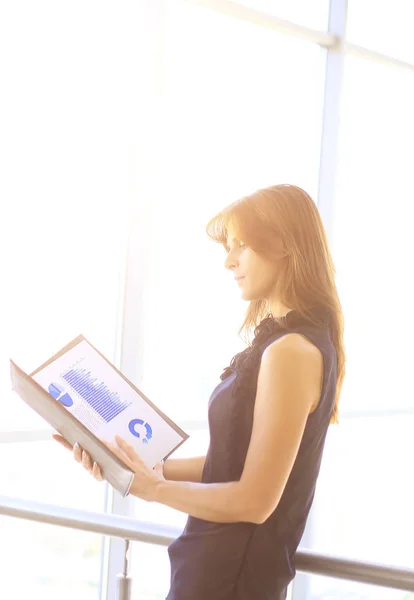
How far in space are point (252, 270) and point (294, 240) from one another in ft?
0.33

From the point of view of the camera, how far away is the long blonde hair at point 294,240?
1.42 meters

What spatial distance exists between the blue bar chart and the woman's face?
0.32m

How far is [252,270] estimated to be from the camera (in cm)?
147

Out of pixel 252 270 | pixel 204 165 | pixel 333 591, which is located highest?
pixel 204 165

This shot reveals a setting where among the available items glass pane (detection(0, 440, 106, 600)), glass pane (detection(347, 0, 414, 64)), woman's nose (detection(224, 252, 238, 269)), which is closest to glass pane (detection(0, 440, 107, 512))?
glass pane (detection(0, 440, 106, 600))

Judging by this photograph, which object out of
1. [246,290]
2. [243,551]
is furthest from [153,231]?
[243,551]

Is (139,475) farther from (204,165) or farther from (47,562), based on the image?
(204,165)

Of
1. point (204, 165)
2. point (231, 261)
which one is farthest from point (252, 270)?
point (204, 165)

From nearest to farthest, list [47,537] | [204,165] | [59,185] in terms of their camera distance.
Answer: [59,185] < [47,537] < [204,165]

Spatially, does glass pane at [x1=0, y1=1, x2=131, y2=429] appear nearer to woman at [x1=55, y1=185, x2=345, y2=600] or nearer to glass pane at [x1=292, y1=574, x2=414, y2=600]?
woman at [x1=55, y1=185, x2=345, y2=600]

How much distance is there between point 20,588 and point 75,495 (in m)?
0.42

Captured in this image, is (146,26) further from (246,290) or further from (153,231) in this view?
(246,290)

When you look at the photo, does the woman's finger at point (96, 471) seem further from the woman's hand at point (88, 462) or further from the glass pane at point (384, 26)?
the glass pane at point (384, 26)

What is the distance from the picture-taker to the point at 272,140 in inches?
161
